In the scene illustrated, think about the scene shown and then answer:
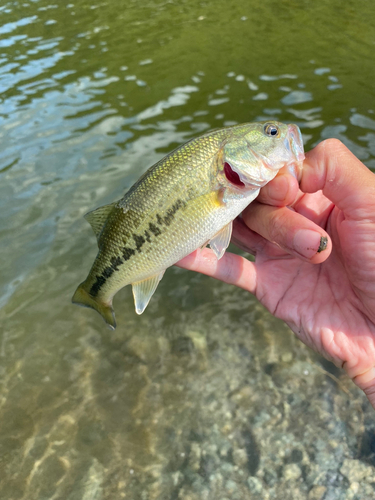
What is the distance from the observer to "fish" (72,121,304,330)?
267cm

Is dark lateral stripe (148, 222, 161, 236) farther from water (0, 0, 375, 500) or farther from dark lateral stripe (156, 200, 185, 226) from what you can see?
water (0, 0, 375, 500)

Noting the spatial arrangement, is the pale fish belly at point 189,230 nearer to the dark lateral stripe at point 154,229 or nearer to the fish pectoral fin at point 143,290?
the dark lateral stripe at point 154,229

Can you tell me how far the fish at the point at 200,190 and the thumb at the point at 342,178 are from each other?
13 cm

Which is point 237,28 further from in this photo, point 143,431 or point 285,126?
point 143,431

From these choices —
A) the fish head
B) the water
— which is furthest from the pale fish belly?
the water

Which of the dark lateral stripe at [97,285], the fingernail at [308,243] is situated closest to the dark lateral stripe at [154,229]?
the dark lateral stripe at [97,285]

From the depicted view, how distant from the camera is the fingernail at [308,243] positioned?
8.00 feet

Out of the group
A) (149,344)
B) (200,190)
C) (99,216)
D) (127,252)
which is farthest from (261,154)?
(149,344)

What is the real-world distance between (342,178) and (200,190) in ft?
3.31

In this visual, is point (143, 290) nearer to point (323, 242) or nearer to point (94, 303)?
point (94, 303)

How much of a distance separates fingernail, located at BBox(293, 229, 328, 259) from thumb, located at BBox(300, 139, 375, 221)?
414mm

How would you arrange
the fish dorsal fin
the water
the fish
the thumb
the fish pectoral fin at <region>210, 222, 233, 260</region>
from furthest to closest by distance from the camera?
the water < the fish dorsal fin < the fish pectoral fin at <region>210, 222, 233, 260</region> < the fish < the thumb

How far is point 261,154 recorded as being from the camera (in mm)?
2672

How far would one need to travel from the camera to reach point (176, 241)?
9.20ft
